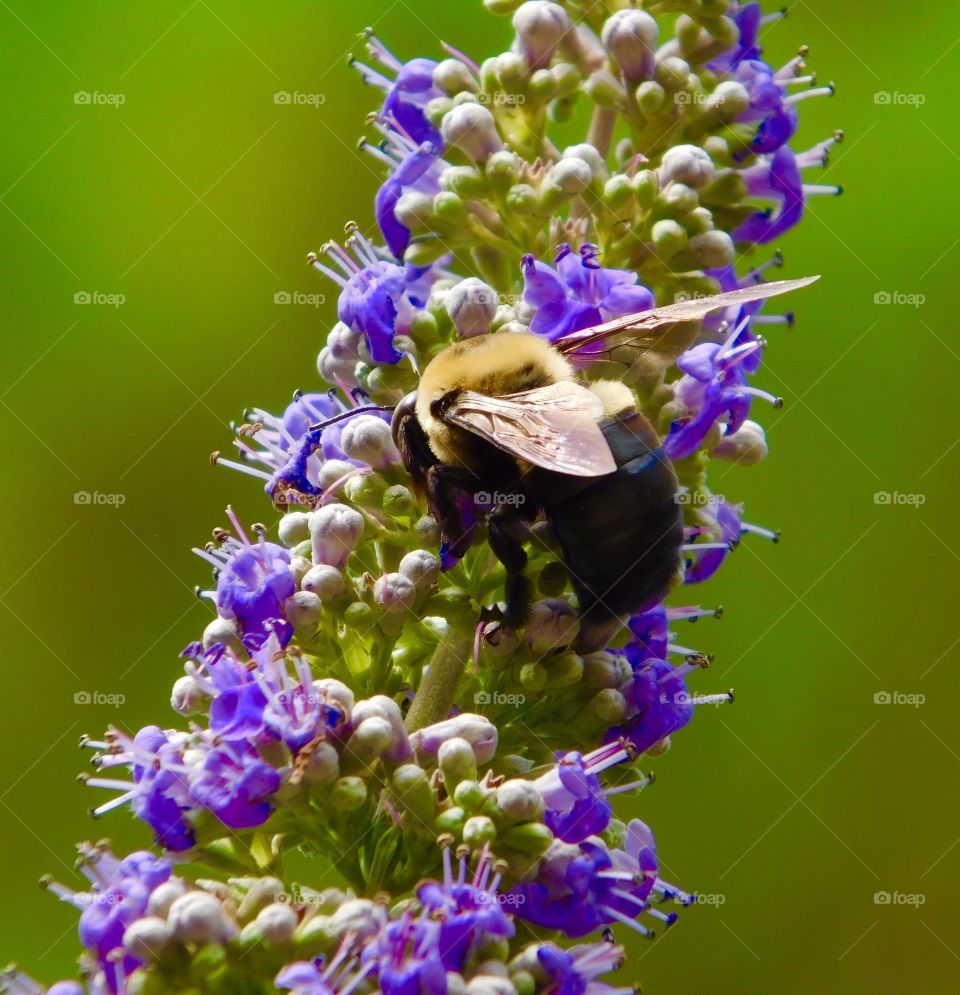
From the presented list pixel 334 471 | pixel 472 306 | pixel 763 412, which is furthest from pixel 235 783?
pixel 763 412

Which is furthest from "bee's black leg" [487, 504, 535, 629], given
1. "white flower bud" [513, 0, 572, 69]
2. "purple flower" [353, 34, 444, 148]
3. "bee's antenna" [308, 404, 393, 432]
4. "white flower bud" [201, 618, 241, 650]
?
"white flower bud" [513, 0, 572, 69]

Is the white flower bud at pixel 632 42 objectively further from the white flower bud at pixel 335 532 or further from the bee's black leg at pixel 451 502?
the white flower bud at pixel 335 532

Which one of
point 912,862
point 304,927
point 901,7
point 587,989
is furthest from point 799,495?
point 304,927

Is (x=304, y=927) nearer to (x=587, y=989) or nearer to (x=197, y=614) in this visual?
(x=587, y=989)

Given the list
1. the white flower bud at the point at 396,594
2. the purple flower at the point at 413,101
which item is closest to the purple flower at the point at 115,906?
the white flower bud at the point at 396,594

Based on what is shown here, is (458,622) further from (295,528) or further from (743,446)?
(743,446)

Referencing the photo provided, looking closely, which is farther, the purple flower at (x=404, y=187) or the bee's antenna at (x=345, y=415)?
the purple flower at (x=404, y=187)
